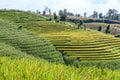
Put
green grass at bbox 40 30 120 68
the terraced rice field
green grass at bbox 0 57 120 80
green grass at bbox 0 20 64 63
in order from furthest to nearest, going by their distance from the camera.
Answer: the terraced rice field, green grass at bbox 0 20 64 63, green grass at bbox 40 30 120 68, green grass at bbox 0 57 120 80

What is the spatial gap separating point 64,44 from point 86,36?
11730 millimetres

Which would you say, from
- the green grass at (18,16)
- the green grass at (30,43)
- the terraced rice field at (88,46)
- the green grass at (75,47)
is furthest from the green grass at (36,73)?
the green grass at (18,16)

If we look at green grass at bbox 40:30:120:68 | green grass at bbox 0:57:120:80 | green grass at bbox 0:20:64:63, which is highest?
green grass at bbox 0:57:120:80

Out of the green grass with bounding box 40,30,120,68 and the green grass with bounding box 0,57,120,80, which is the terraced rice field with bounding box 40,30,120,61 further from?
the green grass with bounding box 0,57,120,80

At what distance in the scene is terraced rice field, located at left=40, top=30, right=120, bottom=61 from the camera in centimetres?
7088

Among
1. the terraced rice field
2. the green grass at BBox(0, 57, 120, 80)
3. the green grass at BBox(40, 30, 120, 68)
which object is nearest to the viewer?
the green grass at BBox(0, 57, 120, 80)

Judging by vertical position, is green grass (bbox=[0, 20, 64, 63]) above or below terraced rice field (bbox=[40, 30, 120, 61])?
above

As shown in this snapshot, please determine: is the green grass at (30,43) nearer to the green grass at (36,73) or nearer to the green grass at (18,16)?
the green grass at (18,16)

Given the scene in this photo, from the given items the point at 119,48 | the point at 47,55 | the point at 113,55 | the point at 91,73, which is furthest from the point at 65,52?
the point at 91,73

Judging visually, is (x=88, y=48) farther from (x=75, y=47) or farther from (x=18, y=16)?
(x=18, y=16)

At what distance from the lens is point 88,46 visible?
79125 millimetres

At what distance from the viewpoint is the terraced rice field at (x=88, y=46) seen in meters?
70.9

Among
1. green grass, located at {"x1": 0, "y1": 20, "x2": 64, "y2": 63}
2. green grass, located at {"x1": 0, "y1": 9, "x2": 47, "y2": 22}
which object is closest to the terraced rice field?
green grass, located at {"x1": 0, "y1": 20, "x2": 64, "y2": 63}

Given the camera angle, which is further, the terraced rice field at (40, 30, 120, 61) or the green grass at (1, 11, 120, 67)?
the terraced rice field at (40, 30, 120, 61)
